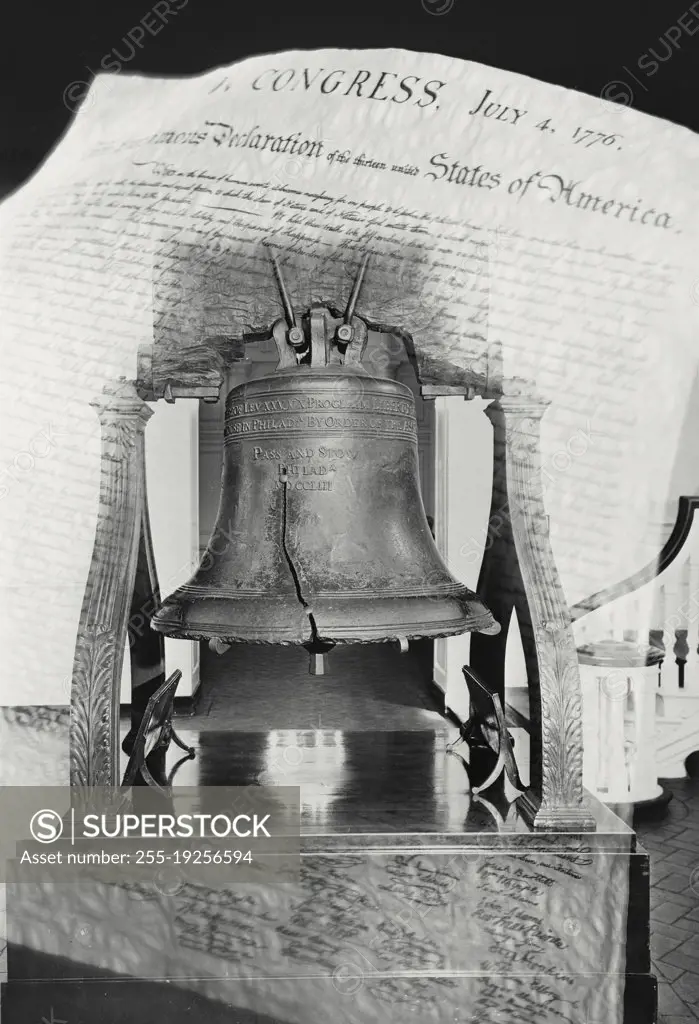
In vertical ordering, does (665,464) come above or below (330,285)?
below

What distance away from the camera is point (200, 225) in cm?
205

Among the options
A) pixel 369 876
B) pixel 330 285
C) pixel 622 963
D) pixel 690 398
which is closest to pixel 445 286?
pixel 330 285

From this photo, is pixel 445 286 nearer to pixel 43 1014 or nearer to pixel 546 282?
pixel 546 282

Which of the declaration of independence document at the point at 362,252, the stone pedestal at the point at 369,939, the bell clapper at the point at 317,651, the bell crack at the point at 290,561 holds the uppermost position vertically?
the declaration of independence document at the point at 362,252

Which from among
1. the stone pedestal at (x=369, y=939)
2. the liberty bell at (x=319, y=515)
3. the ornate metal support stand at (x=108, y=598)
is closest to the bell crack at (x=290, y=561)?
the liberty bell at (x=319, y=515)

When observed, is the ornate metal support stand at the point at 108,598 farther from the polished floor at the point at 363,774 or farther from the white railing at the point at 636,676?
the white railing at the point at 636,676

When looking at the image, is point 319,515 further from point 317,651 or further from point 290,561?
point 317,651

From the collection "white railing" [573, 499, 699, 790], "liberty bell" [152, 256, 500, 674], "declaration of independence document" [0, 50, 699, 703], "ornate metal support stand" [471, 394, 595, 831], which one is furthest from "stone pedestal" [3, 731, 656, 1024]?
"white railing" [573, 499, 699, 790]

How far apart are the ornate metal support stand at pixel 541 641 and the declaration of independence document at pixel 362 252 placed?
238mm

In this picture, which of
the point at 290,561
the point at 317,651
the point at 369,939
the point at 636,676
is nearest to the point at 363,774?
the point at 369,939

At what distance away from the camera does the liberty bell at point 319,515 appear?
1.51 metres

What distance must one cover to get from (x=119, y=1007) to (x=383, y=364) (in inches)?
122

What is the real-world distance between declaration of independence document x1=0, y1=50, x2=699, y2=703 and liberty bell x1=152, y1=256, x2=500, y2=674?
199 mm

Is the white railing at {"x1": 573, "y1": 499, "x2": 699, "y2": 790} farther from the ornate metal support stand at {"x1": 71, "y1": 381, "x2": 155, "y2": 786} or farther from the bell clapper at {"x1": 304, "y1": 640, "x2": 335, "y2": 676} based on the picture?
the ornate metal support stand at {"x1": 71, "y1": 381, "x2": 155, "y2": 786}
